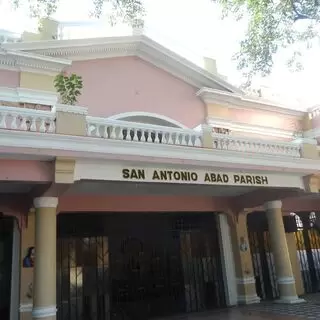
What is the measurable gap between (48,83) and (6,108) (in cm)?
322

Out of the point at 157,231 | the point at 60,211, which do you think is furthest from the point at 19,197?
the point at 157,231

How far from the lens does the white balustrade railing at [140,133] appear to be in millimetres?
8258

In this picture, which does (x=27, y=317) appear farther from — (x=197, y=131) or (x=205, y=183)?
(x=197, y=131)

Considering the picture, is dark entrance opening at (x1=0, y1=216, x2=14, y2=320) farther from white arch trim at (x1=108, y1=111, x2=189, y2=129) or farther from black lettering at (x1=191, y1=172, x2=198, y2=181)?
black lettering at (x1=191, y1=172, x2=198, y2=181)

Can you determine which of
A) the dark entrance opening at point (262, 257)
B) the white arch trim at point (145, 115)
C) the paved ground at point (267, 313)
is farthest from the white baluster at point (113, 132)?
the dark entrance opening at point (262, 257)

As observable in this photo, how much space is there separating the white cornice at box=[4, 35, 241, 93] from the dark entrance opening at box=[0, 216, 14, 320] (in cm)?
449

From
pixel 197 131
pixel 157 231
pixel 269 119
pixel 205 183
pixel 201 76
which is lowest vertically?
pixel 157 231

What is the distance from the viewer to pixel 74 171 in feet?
25.3

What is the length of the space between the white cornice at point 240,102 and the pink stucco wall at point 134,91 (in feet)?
1.15

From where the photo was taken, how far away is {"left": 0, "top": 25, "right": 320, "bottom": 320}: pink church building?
7758 millimetres

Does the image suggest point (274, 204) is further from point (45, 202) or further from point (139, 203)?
point (45, 202)

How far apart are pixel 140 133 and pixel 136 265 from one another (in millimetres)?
4143

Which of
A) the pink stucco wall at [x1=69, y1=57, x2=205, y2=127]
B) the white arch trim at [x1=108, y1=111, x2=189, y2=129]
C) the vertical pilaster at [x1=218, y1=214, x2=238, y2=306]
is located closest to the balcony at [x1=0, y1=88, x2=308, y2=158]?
the pink stucco wall at [x1=69, y1=57, x2=205, y2=127]

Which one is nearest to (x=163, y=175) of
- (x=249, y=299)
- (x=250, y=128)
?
(x=249, y=299)
